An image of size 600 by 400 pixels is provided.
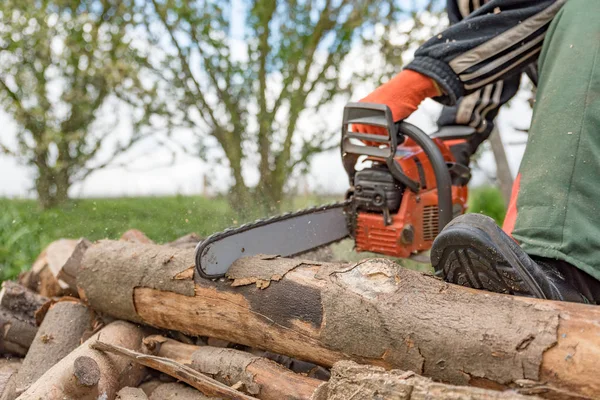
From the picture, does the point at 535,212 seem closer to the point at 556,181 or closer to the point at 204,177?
the point at 556,181

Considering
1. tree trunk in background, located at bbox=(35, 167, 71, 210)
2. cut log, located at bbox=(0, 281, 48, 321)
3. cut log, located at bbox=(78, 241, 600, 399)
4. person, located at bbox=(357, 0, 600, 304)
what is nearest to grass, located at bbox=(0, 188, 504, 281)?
tree trunk in background, located at bbox=(35, 167, 71, 210)

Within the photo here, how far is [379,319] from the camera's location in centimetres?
161

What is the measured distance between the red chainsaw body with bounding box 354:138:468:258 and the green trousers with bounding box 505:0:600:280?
2.12 feet

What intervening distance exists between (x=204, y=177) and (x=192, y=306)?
13.0 ft

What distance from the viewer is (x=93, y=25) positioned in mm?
6598

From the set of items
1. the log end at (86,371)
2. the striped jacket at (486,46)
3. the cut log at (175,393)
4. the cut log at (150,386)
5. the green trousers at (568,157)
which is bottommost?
the cut log at (150,386)

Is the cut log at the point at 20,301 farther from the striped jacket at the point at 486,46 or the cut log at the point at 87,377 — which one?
the striped jacket at the point at 486,46

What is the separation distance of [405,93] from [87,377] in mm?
1518

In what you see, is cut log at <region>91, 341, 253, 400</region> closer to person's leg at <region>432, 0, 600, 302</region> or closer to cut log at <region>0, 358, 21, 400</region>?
cut log at <region>0, 358, 21, 400</region>

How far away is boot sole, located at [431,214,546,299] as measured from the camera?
1.56 m

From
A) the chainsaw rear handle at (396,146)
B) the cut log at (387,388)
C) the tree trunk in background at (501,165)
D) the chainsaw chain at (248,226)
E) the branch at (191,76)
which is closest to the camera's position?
the cut log at (387,388)

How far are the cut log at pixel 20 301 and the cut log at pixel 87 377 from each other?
757mm

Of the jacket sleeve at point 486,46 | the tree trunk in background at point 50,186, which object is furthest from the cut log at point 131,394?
the tree trunk in background at point 50,186

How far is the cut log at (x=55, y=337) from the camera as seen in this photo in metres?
2.26
